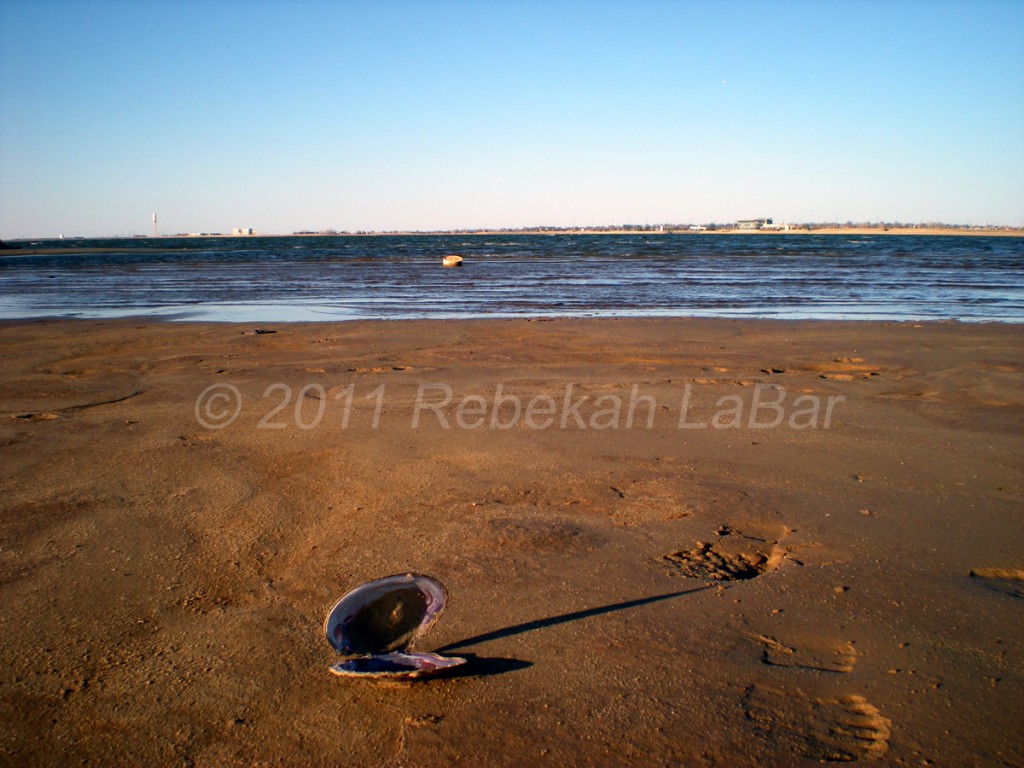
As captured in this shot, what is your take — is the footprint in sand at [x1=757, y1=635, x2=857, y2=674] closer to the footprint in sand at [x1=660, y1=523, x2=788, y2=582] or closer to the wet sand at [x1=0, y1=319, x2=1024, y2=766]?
the wet sand at [x1=0, y1=319, x2=1024, y2=766]

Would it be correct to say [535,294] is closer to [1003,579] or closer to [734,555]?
[734,555]

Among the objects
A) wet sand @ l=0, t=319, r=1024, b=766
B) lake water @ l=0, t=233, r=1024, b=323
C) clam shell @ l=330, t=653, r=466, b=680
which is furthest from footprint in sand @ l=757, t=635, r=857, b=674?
lake water @ l=0, t=233, r=1024, b=323

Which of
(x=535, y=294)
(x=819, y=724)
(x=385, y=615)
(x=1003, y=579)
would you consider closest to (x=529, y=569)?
(x=385, y=615)

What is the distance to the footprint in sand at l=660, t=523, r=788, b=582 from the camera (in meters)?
3.23

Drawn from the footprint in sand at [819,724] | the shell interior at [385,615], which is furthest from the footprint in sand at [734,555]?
the shell interior at [385,615]

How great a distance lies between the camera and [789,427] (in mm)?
5543

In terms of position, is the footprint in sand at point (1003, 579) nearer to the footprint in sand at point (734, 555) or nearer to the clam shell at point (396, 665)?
the footprint in sand at point (734, 555)

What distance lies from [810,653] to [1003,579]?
4.10ft

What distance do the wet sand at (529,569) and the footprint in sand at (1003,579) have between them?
0.6 inches

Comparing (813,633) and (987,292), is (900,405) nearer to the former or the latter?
(813,633)

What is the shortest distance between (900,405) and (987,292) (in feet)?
51.2

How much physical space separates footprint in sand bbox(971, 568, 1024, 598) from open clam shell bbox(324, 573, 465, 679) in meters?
2.40

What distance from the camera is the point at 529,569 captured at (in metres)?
3.25

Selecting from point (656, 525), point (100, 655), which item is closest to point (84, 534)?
point (100, 655)
